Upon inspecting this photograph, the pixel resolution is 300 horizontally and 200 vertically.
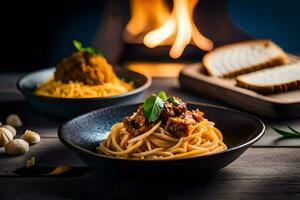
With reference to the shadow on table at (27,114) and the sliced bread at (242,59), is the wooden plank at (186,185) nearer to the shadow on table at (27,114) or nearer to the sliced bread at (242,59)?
the shadow on table at (27,114)

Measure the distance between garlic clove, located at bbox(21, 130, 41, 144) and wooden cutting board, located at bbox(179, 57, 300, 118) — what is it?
1.07 m

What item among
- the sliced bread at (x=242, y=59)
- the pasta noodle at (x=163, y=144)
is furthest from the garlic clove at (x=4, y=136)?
the sliced bread at (x=242, y=59)

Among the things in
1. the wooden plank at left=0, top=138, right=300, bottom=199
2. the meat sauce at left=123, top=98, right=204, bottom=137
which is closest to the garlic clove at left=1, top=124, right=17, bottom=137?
the wooden plank at left=0, top=138, right=300, bottom=199

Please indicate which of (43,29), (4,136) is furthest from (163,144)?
(43,29)

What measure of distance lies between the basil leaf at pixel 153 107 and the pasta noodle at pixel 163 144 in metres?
0.05

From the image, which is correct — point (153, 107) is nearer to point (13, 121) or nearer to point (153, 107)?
point (153, 107)

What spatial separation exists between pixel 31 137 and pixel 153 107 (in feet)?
2.39

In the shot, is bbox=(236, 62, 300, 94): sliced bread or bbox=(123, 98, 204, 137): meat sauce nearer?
bbox=(123, 98, 204, 137): meat sauce

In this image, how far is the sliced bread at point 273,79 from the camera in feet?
11.7

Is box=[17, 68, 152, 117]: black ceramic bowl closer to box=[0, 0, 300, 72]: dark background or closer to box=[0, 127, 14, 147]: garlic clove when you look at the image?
box=[0, 127, 14, 147]: garlic clove

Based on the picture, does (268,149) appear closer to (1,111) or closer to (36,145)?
(36,145)

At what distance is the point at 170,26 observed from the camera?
5.40m

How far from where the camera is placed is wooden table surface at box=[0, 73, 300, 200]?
240 cm

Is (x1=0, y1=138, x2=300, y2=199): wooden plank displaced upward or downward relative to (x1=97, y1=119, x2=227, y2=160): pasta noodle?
downward
